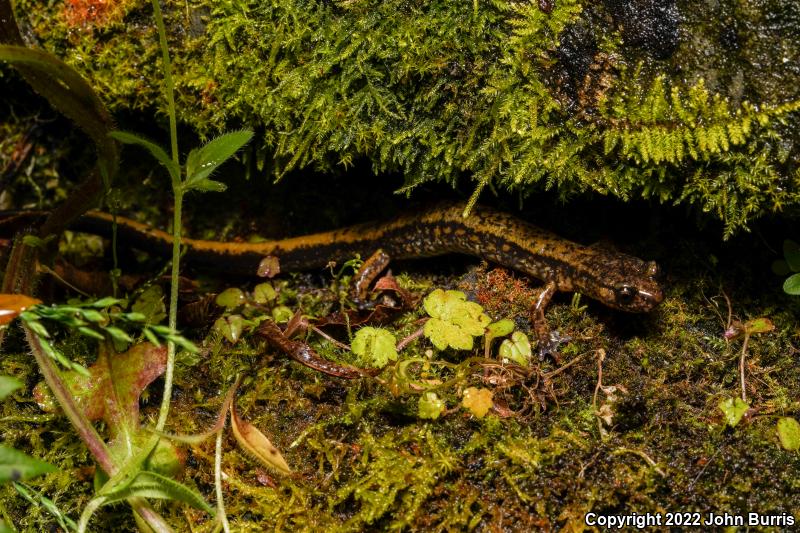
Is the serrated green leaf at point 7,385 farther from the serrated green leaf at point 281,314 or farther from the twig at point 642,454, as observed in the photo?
the twig at point 642,454

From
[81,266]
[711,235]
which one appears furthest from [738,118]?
[81,266]

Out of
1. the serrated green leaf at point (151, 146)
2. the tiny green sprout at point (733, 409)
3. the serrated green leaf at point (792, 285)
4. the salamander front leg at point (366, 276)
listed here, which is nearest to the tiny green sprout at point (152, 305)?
the salamander front leg at point (366, 276)

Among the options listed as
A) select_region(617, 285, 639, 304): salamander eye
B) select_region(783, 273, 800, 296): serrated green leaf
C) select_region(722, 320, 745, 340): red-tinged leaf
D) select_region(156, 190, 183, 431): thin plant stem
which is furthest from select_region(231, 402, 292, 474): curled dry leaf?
select_region(783, 273, 800, 296): serrated green leaf

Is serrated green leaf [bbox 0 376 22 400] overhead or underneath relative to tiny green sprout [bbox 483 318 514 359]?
overhead

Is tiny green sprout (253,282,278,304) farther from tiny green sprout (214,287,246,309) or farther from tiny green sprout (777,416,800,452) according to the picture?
tiny green sprout (777,416,800,452)

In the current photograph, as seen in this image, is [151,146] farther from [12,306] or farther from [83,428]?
[83,428]
